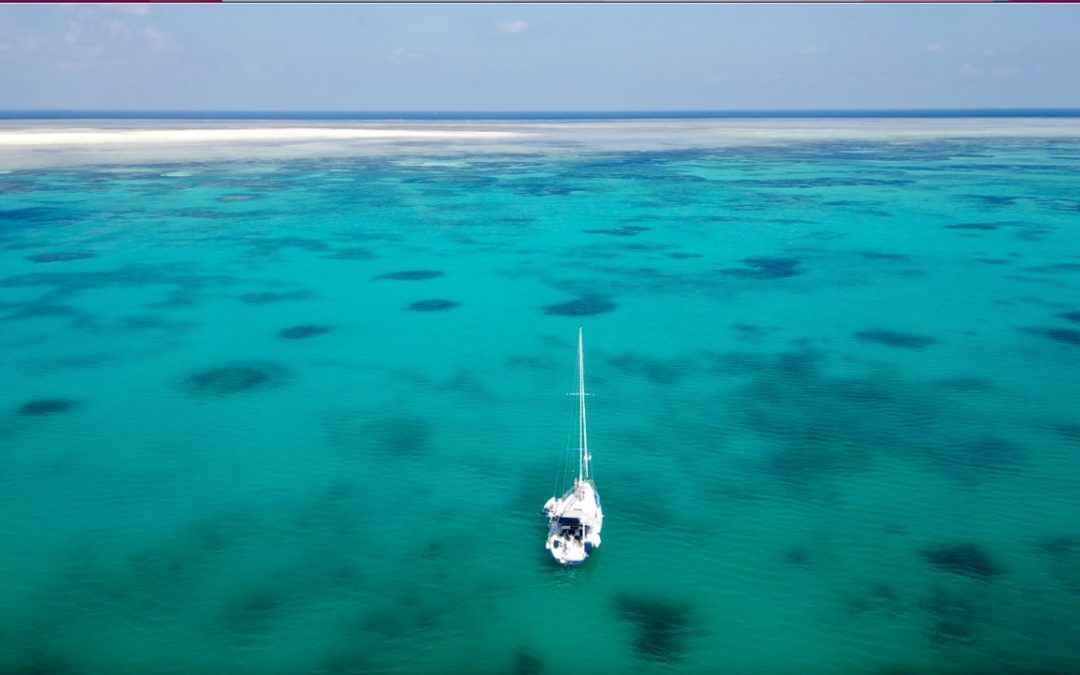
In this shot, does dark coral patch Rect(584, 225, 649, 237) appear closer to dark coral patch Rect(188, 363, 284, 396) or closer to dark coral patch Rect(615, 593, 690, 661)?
dark coral patch Rect(188, 363, 284, 396)

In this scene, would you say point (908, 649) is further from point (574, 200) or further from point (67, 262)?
point (574, 200)

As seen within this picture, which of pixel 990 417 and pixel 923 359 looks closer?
pixel 990 417

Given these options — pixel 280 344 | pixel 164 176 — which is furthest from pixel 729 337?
pixel 164 176

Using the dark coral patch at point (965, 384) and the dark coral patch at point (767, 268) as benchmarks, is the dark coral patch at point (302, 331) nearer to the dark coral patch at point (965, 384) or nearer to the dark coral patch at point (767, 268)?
the dark coral patch at point (767, 268)

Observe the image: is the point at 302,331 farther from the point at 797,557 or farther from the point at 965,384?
the point at 965,384

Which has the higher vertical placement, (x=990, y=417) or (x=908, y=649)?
(x=990, y=417)

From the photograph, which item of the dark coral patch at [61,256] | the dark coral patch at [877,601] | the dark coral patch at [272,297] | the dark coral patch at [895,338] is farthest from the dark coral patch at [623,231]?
the dark coral patch at [877,601]

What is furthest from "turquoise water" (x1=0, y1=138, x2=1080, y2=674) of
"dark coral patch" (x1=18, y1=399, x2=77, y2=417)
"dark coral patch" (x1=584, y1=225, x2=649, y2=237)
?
"dark coral patch" (x1=584, y1=225, x2=649, y2=237)
